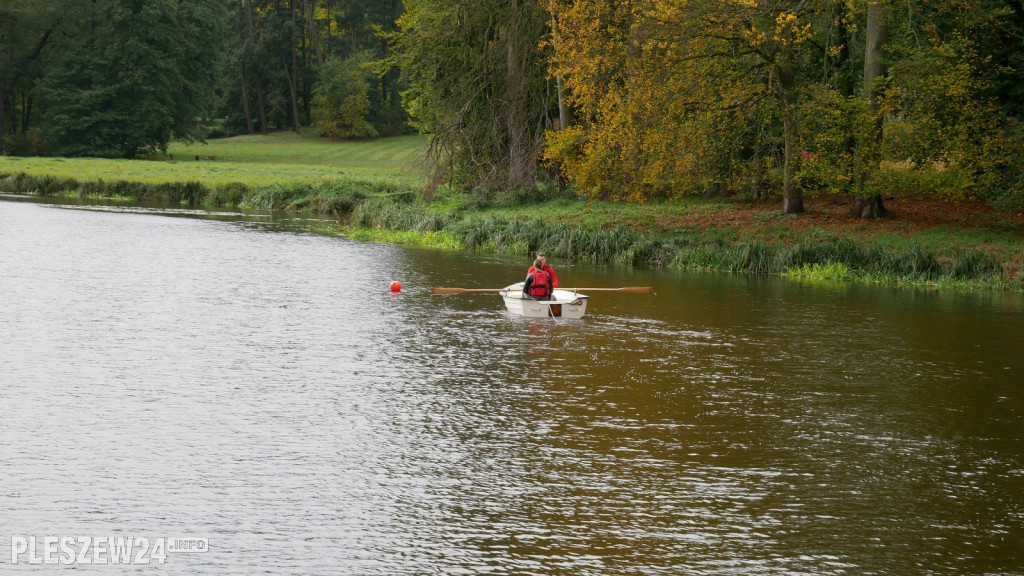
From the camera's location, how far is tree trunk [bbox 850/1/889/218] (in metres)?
31.3

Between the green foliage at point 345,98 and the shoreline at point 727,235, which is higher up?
the green foliage at point 345,98

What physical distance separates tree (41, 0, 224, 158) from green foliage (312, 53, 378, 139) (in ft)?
53.7

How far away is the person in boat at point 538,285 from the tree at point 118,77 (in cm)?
6795

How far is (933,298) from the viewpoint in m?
25.7

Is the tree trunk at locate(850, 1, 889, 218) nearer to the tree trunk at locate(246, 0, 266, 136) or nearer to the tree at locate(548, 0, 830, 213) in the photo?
the tree at locate(548, 0, 830, 213)

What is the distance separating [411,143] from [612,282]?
237 feet

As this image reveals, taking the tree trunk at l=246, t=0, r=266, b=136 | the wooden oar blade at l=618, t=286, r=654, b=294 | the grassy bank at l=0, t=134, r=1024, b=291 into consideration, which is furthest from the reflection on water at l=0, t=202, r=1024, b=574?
the tree trunk at l=246, t=0, r=266, b=136

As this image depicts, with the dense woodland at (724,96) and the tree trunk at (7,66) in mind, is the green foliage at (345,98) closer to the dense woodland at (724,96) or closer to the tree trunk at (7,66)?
the tree trunk at (7,66)

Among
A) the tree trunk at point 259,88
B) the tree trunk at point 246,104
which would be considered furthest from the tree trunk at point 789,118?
the tree trunk at point 246,104

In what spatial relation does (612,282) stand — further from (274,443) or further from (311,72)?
(311,72)

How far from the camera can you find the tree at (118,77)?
8169 cm

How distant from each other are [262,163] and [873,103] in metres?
58.2

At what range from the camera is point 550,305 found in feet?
69.7

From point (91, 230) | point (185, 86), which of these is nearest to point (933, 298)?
point (91, 230)
